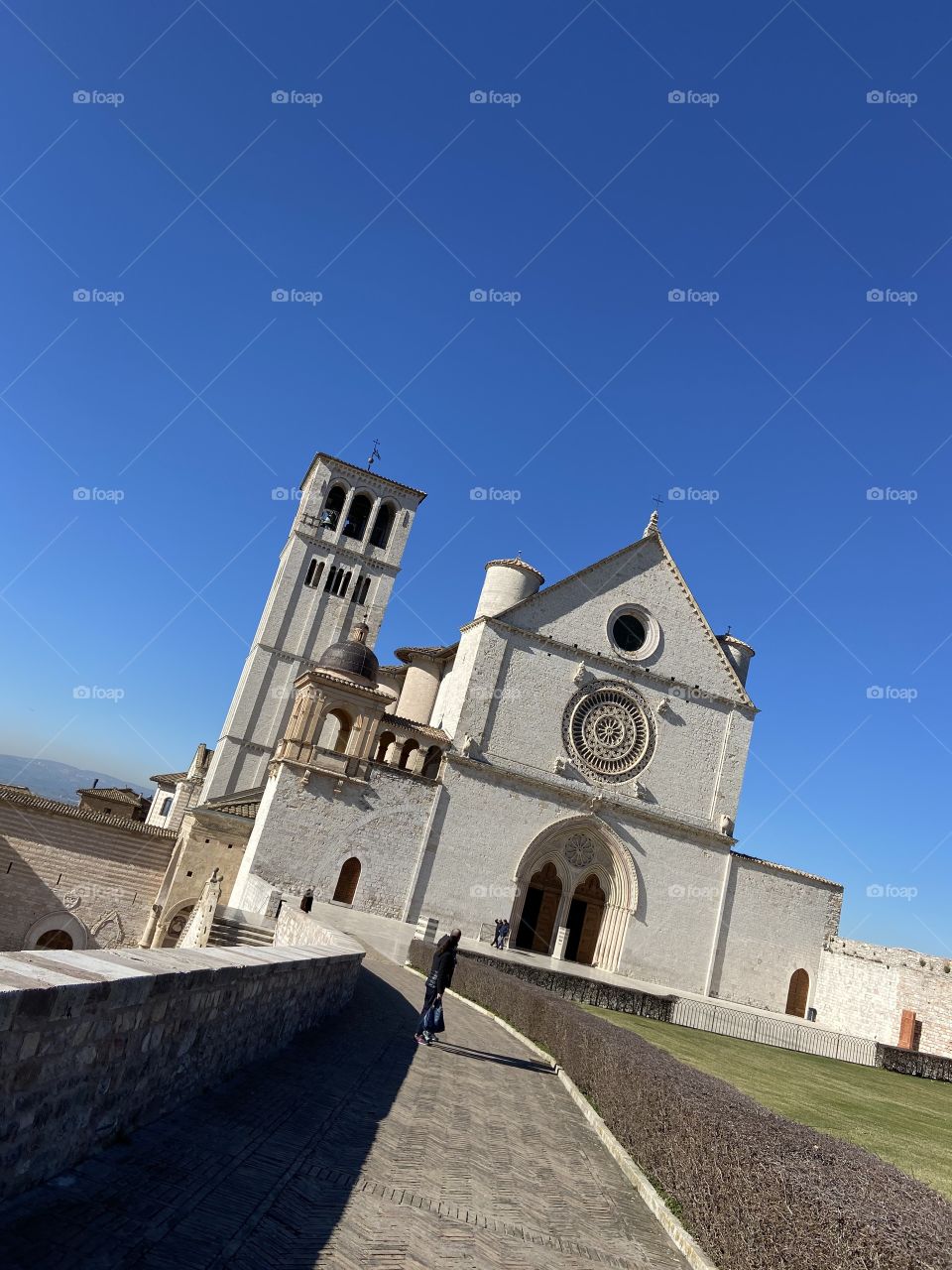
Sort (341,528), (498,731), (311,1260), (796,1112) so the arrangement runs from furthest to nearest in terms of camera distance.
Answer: (341,528) < (498,731) < (796,1112) < (311,1260)

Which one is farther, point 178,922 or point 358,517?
point 358,517

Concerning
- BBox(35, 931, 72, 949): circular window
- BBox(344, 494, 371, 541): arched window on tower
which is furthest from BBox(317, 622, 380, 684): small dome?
BBox(344, 494, 371, 541): arched window on tower

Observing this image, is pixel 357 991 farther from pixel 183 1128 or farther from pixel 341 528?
pixel 341 528

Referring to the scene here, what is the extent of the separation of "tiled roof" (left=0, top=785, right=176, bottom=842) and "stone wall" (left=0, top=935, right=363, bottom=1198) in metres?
29.0

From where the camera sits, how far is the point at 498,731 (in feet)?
109

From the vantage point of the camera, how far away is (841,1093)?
17.2 m

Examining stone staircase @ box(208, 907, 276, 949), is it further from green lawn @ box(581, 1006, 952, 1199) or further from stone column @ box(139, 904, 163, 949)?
stone column @ box(139, 904, 163, 949)

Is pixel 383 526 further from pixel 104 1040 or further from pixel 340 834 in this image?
pixel 104 1040

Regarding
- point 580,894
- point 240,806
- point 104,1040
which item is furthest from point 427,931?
point 104,1040

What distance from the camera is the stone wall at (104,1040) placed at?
4.32 m

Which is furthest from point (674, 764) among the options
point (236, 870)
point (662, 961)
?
point (236, 870)

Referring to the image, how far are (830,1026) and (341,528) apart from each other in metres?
33.5

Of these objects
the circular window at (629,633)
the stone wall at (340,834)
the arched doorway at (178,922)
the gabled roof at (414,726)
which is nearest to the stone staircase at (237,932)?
the stone wall at (340,834)

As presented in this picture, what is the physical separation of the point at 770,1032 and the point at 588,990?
22.0ft
